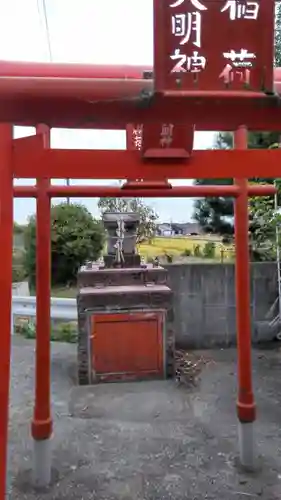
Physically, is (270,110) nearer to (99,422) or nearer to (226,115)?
(226,115)

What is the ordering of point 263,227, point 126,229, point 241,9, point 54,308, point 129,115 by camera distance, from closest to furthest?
1. point 241,9
2. point 129,115
3. point 126,229
4. point 263,227
5. point 54,308

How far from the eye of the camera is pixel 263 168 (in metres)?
1.98

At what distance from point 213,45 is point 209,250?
7102 millimetres

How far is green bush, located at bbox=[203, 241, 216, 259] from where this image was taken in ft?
27.6

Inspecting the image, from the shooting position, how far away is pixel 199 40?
1.44m

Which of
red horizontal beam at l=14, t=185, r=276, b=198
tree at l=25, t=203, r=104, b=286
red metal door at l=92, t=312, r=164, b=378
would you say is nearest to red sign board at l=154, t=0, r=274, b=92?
red horizontal beam at l=14, t=185, r=276, b=198

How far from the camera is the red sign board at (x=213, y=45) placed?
4.64 feet

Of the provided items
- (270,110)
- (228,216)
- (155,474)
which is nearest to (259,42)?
(270,110)

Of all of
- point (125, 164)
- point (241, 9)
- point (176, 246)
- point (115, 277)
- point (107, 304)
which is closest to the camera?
point (241, 9)

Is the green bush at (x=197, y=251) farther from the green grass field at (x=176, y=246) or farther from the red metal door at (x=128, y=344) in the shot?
the red metal door at (x=128, y=344)

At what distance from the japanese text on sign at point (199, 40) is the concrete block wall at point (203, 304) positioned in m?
5.65

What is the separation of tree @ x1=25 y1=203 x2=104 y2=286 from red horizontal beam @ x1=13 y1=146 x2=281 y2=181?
7064 mm

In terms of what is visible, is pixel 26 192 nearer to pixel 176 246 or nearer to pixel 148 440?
pixel 148 440

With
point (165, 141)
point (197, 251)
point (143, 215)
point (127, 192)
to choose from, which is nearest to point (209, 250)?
point (197, 251)
